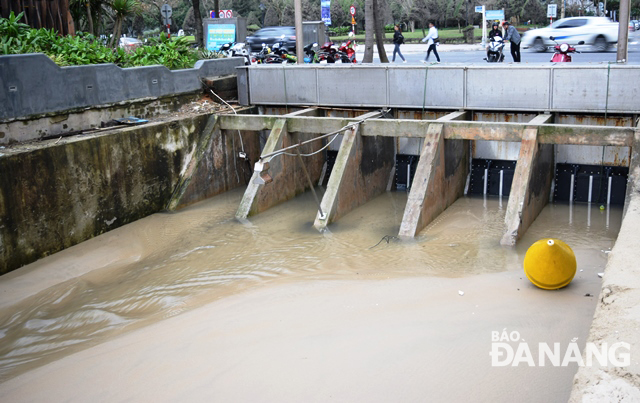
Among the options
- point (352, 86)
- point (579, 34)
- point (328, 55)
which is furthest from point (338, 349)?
point (579, 34)

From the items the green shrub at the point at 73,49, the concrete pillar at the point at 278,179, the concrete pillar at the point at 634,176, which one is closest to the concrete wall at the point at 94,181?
the concrete pillar at the point at 278,179

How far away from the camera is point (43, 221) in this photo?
415 inches

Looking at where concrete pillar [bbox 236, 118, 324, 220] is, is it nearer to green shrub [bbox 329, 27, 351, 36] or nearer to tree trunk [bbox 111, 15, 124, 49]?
tree trunk [bbox 111, 15, 124, 49]

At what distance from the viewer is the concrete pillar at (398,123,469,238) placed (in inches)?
442

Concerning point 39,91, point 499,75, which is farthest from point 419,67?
point 39,91

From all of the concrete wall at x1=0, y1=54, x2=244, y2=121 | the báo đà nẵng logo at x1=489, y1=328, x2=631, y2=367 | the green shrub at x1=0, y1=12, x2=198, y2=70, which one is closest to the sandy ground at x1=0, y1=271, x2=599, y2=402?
the báo đà nẵng logo at x1=489, y1=328, x2=631, y2=367

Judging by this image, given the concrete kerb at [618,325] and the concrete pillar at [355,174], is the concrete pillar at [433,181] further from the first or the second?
the concrete kerb at [618,325]

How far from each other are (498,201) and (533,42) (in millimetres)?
15296

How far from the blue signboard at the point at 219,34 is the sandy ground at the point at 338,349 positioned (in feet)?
55.6

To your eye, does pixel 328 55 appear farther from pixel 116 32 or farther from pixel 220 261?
Result: pixel 220 261

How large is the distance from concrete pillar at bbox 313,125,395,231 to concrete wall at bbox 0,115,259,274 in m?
3.15

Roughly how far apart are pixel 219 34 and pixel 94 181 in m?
14.1

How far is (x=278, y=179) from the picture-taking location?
44.1 feet

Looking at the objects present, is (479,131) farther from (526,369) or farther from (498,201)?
(526,369)
